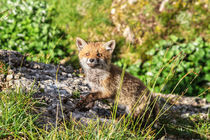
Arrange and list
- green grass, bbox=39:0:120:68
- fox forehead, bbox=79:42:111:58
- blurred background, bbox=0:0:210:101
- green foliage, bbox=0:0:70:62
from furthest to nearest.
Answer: green grass, bbox=39:0:120:68 → green foliage, bbox=0:0:70:62 → blurred background, bbox=0:0:210:101 → fox forehead, bbox=79:42:111:58

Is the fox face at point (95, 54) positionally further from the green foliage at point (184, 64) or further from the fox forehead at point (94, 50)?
the green foliage at point (184, 64)

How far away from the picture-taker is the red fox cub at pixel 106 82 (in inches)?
186

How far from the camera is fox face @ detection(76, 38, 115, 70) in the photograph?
15.1ft

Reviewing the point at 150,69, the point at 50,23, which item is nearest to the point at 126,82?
the point at 150,69

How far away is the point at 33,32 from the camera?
873cm

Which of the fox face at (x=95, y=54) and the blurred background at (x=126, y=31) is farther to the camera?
the blurred background at (x=126, y=31)

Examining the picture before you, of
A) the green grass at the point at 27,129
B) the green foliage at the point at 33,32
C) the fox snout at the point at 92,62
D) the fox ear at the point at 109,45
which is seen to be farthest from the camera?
the green foliage at the point at 33,32

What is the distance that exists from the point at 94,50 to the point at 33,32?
15.9ft

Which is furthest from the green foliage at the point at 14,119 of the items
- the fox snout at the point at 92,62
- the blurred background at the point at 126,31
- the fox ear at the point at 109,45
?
the blurred background at the point at 126,31

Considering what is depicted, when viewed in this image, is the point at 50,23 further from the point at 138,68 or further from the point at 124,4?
the point at 138,68

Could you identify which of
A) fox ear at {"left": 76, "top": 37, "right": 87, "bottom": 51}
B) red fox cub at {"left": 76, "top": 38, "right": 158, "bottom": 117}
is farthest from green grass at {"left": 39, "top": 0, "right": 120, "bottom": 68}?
red fox cub at {"left": 76, "top": 38, "right": 158, "bottom": 117}

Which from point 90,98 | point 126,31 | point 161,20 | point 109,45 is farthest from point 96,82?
point 161,20

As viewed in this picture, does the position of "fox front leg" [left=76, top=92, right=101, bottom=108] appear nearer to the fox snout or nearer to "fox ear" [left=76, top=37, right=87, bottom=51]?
→ the fox snout

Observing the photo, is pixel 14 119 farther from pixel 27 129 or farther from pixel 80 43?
pixel 80 43
